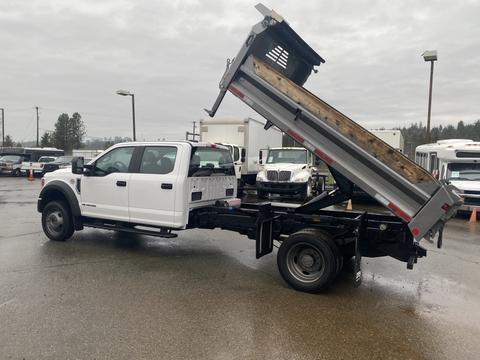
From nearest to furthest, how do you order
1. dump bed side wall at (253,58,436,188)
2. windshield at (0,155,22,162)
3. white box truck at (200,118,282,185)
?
dump bed side wall at (253,58,436,188) < white box truck at (200,118,282,185) < windshield at (0,155,22,162)

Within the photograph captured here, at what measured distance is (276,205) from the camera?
641 cm

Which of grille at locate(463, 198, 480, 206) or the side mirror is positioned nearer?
the side mirror

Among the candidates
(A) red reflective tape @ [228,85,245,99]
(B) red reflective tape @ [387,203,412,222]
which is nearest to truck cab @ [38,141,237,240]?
(A) red reflective tape @ [228,85,245,99]

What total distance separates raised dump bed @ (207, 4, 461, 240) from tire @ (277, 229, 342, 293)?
884 mm

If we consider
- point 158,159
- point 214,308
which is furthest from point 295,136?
point 158,159

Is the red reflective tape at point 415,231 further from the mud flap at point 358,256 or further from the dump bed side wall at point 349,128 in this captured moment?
the mud flap at point 358,256

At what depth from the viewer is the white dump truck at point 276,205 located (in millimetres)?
4758

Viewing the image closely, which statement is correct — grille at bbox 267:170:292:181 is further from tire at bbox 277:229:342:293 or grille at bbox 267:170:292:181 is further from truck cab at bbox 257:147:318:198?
tire at bbox 277:229:342:293

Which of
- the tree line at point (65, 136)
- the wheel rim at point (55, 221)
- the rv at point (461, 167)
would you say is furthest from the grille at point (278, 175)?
the tree line at point (65, 136)

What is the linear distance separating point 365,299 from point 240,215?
217cm

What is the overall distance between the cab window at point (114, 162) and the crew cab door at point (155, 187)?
29 centimetres

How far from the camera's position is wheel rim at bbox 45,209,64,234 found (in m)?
7.62

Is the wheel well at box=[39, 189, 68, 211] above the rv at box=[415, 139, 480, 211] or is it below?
below

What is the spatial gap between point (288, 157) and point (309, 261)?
1133 cm
